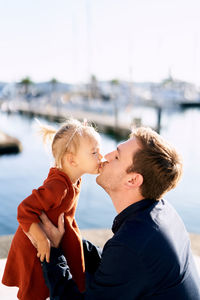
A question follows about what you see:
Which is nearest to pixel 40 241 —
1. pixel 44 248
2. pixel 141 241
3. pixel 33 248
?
pixel 44 248

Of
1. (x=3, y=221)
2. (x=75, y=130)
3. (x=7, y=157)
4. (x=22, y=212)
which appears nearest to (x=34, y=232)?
(x=22, y=212)

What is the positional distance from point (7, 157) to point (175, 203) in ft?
20.3

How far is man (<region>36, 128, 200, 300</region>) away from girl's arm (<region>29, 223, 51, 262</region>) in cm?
3

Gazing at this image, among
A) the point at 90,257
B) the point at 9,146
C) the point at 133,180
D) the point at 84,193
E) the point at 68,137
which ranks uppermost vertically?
the point at 68,137

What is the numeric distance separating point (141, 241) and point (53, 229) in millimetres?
496

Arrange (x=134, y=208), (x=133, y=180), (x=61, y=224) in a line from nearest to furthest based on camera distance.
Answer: (x=134, y=208), (x=133, y=180), (x=61, y=224)

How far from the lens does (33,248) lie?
153 cm

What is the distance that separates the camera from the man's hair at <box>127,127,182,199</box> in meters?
1.32

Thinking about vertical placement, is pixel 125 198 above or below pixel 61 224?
above

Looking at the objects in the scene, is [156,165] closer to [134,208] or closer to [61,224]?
[134,208]

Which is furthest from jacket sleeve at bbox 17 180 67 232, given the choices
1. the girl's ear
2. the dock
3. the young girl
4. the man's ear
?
the dock

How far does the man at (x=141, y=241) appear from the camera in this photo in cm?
110

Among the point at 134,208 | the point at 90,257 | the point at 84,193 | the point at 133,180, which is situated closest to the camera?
the point at 134,208

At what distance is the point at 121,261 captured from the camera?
111cm
